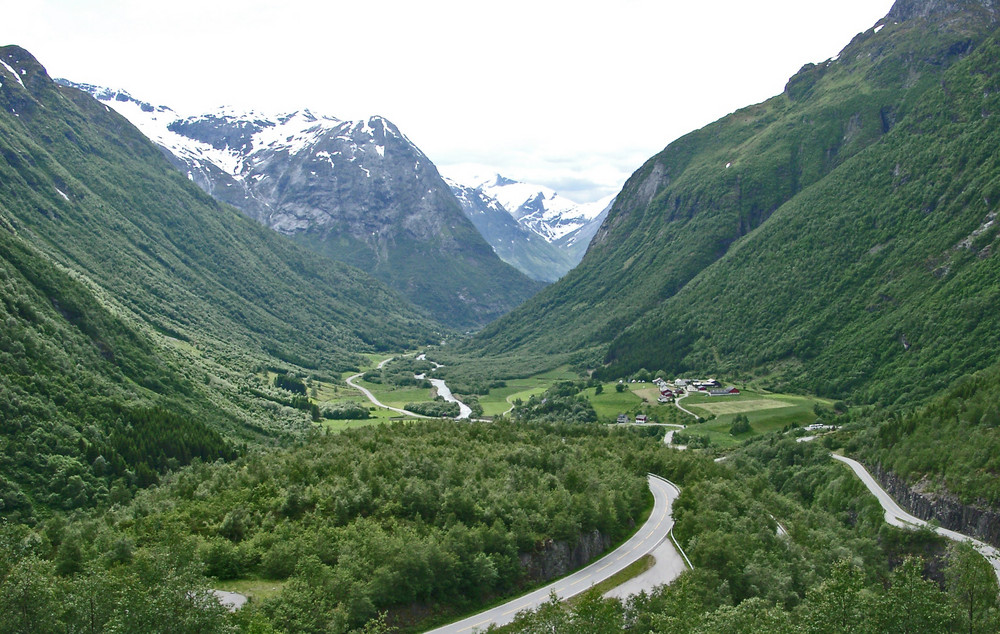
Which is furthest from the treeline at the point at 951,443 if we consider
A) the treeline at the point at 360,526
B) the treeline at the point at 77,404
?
the treeline at the point at 77,404

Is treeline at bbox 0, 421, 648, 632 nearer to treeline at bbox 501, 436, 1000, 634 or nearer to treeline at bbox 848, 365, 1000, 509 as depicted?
treeline at bbox 501, 436, 1000, 634

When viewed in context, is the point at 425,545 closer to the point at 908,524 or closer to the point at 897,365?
the point at 908,524

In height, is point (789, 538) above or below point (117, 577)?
below

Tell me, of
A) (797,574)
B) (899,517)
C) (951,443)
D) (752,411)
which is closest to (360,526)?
(797,574)

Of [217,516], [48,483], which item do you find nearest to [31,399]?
[48,483]

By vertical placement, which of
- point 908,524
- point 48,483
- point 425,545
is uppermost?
point 425,545

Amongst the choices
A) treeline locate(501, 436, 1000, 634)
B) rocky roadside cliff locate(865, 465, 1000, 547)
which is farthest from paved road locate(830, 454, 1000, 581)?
treeline locate(501, 436, 1000, 634)
